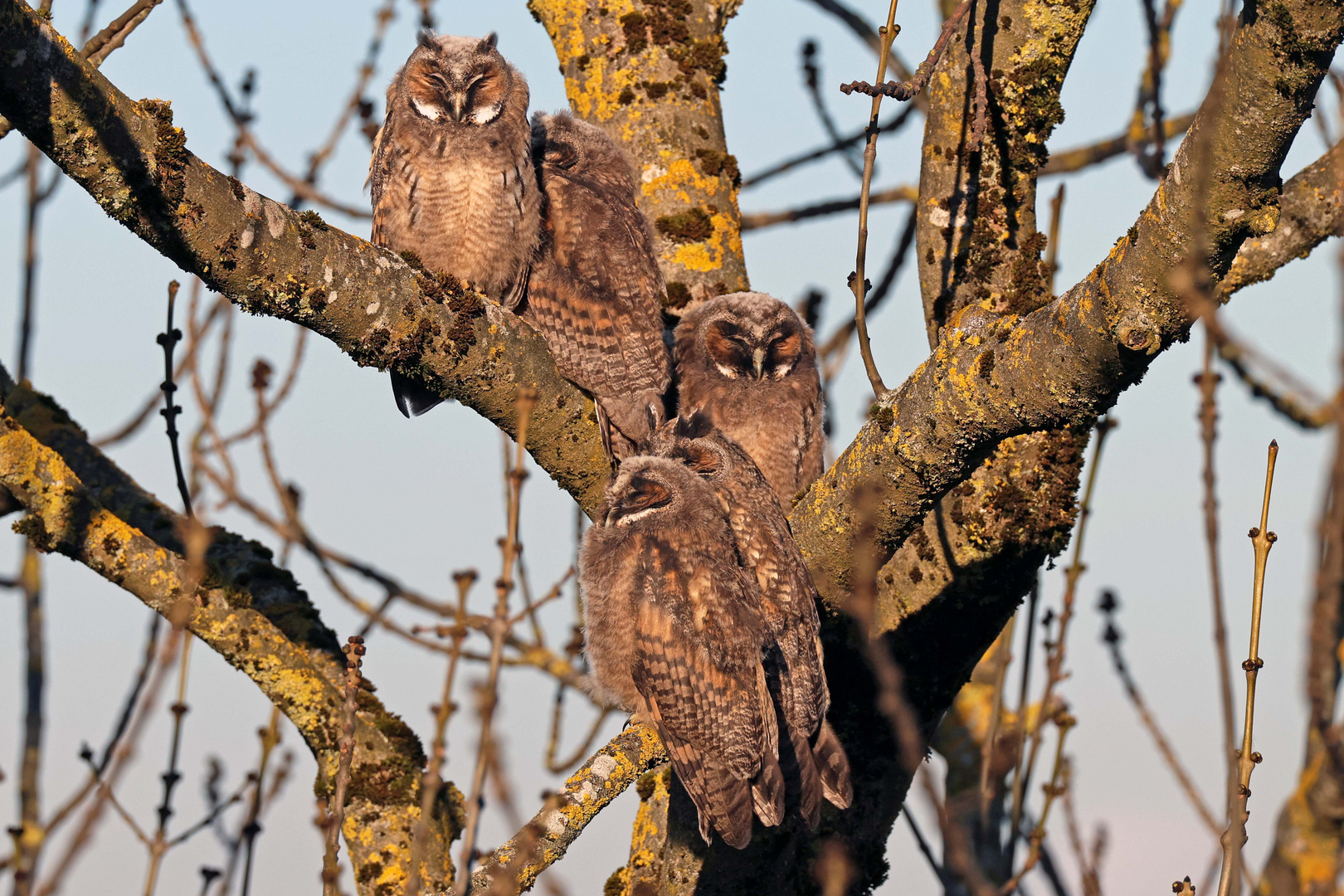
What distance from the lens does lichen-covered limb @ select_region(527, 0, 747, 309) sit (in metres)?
5.08

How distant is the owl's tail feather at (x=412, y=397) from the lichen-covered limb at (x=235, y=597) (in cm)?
86

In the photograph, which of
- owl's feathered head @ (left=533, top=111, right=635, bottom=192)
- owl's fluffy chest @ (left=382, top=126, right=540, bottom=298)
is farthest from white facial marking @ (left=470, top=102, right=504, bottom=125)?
owl's feathered head @ (left=533, top=111, right=635, bottom=192)

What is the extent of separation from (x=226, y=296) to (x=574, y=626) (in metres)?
3.62

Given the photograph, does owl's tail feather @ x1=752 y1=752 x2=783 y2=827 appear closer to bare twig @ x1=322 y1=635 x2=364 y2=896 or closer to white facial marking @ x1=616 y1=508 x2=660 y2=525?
white facial marking @ x1=616 y1=508 x2=660 y2=525

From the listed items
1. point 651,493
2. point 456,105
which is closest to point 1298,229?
point 651,493

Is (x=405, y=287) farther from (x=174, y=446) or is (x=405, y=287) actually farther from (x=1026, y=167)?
(x=1026, y=167)

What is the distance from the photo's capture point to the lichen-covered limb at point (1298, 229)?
4105mm

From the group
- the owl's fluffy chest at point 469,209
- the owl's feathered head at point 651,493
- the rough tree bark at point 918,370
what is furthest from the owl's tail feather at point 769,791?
the owl's fluffy chest at point 469,209

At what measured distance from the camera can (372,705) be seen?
4.54 m

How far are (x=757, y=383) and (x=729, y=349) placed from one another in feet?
→ 0.81

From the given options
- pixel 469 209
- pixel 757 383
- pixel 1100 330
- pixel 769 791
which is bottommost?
pixel 769 791

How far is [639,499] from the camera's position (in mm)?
4070

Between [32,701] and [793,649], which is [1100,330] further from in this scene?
[32,701]

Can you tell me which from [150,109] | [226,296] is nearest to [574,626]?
[226,296]
